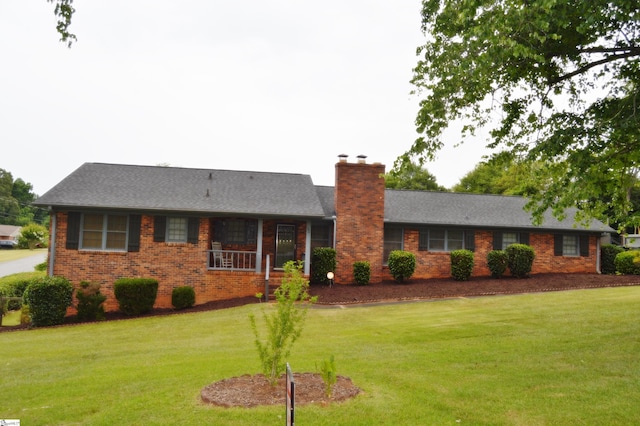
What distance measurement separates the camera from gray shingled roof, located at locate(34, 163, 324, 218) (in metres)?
18.0

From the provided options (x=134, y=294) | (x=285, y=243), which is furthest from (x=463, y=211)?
(x=134, y=294)

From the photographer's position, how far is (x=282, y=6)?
41.9 ft

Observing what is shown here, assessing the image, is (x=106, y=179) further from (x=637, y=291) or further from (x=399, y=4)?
(x=637, y=291)

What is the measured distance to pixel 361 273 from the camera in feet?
64.1

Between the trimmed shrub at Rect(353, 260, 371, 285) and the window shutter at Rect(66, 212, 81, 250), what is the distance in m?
10.7

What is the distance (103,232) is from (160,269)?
8.53ft

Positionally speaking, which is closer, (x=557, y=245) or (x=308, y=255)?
(x=308, y=255)

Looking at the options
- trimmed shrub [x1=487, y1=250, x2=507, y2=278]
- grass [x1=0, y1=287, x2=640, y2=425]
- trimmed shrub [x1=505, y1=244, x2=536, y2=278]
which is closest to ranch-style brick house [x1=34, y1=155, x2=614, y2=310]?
trimmed shrub [x1=487, y1=250, x2=507, y2=278]

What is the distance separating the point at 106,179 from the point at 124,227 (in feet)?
9.60

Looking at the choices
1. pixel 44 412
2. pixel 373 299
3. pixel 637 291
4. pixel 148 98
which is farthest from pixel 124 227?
pixel 637 291

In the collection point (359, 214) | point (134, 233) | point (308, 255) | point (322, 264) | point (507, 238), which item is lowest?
point (322, 264)

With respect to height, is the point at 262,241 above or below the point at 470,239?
below

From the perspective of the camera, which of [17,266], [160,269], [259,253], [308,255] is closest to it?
[160,269]

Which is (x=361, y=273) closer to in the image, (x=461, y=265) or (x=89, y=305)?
(x=461, y=265)
